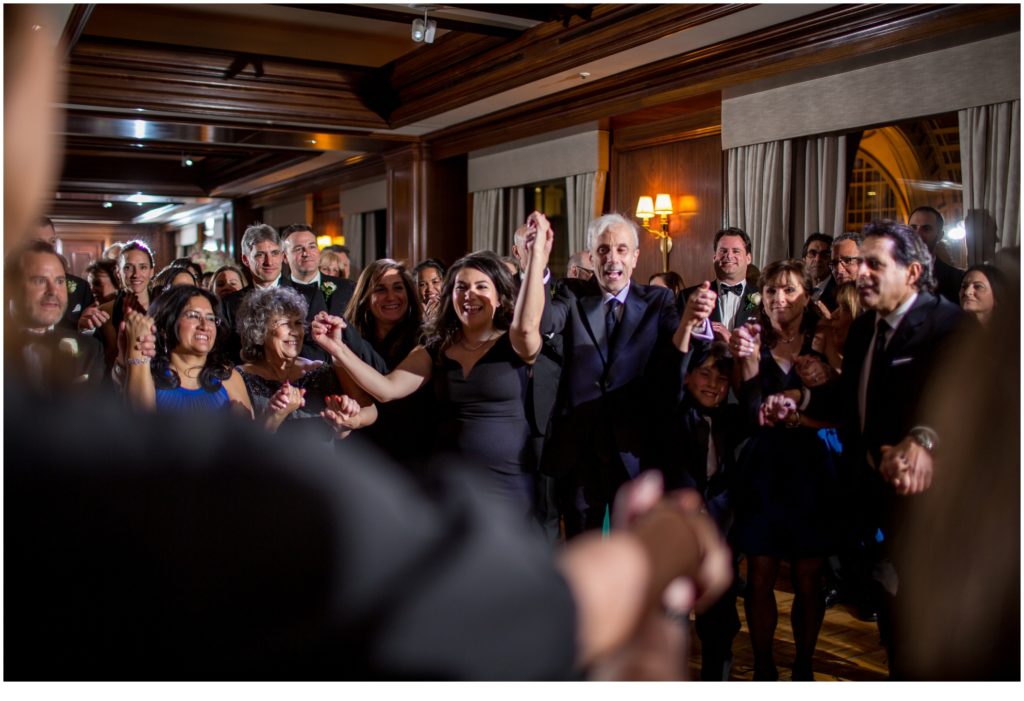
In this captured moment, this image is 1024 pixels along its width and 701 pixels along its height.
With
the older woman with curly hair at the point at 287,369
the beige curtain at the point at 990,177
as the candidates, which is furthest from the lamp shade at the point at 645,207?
the older woman with curly hair at the point at 287,369

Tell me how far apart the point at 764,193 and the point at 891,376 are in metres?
3.99

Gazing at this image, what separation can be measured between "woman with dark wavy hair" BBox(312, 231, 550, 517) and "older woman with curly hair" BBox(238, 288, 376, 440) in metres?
0.12

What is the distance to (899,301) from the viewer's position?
2.53 meters

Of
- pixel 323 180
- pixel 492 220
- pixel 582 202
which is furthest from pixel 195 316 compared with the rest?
pixel 323 180

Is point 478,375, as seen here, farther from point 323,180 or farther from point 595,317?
point 323,180

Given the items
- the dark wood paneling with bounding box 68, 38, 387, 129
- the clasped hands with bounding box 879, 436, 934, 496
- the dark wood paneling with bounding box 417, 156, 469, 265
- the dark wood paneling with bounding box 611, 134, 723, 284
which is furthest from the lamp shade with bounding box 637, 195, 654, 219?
the clasped hands with bounding box 879, 436, 934, 496

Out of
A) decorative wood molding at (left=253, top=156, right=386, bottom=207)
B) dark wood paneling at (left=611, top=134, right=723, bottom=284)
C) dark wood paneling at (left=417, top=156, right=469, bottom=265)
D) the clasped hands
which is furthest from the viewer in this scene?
decorative wood molding at (left=253, top=156, right=386, bottom=207)

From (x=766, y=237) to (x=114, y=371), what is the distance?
14.3 feet

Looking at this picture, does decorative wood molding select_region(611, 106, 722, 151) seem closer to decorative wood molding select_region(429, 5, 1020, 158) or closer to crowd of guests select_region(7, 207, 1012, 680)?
decorative wood molding select_region(429, 5, 1020, 158)

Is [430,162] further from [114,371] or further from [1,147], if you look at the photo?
[1,147]

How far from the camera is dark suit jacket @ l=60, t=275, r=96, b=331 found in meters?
4.41

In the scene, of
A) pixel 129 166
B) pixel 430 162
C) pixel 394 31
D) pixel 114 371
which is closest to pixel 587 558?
pixel 114 371

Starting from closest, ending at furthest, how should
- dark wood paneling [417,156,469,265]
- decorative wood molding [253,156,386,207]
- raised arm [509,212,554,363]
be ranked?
raised arm [509,212,554,363] < dark wood paneling [417,156,469,265] < decorative wood molding [253,156,386,207]

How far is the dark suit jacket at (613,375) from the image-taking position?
10.2 feet
